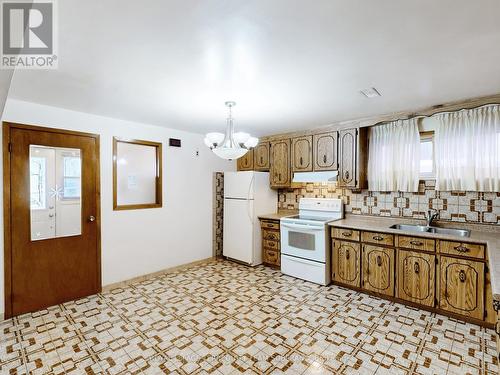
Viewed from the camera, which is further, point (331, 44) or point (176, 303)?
point (176, 303)

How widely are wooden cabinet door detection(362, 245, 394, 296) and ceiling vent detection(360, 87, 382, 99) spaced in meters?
1.77

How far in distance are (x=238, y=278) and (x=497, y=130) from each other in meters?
3.60

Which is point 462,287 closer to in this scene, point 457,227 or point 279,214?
point 457,227

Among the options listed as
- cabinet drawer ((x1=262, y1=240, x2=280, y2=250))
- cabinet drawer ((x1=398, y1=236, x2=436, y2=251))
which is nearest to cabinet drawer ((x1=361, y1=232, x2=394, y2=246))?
cabinet drawer ((x1=398, y1=236, x2=436, y2=251))

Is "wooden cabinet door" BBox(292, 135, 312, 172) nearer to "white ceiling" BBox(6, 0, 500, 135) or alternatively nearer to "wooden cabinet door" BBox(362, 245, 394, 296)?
"white ceiling" BBox(6, 0, 500, 135)

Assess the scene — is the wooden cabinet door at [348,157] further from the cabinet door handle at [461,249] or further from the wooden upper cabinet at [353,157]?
the cabinet door handle at [461,249]

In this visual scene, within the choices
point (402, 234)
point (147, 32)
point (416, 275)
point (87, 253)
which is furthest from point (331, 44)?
point (87, 253)

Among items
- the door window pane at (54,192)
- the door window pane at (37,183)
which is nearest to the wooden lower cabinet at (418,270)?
the door window pane at (54,192)

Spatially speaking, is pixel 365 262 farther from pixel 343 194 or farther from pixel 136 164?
pixel 136 164

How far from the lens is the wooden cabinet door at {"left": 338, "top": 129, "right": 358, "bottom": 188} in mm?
3689

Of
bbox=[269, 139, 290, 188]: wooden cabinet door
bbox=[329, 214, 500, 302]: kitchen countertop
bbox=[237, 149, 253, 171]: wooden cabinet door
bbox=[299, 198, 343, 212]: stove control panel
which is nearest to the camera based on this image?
bbox=[329, 214, 500, 302]: kitchen countertop

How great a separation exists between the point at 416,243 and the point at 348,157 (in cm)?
140

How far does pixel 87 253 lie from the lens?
131 inches

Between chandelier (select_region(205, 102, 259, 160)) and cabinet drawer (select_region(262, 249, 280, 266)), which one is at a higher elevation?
chandelier (select_region(205, 102, 259, 160))
